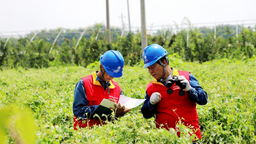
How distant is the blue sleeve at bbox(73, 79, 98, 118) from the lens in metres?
3.27

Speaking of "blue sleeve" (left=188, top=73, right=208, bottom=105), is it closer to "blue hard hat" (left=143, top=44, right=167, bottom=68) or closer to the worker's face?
the worker's face

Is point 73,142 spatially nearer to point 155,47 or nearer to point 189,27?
point 155,47

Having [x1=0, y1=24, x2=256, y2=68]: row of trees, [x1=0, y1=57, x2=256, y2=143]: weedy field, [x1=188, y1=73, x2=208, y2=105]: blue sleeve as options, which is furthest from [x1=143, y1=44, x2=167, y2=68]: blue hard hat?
[x1=0, y1=24, x2=256, y2=68]: row of trees

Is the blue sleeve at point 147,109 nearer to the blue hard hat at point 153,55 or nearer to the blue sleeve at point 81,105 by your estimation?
the blue hard hat at point 153,55

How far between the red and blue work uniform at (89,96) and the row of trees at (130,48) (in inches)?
483

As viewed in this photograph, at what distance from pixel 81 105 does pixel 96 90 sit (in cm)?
26

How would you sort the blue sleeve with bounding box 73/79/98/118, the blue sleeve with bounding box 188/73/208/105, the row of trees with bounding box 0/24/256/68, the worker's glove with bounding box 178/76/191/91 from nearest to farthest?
the worker's glove with bounding box 178/76/191/91
the blue sleeve with bounding box 188/73/208/105
the blue sleeve with bounding box 73/79/98/118
the row of trees with bounding box 0/24/256/68

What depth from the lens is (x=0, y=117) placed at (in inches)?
16.6

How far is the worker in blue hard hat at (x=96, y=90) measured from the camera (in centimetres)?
333

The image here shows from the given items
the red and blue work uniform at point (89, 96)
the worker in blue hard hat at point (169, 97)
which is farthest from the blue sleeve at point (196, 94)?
the red and blue work uniform at point (89, 96)

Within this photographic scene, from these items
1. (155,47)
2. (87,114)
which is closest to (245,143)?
(155,47)

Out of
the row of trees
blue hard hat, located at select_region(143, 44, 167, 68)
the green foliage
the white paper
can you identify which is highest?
the green foliage

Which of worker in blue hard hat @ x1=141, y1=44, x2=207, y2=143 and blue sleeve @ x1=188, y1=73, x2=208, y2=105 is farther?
worker in blue hard hat @ x1=141, y1=44, x2=207, y2=143

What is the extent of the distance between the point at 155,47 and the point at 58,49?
1551 centimetres
